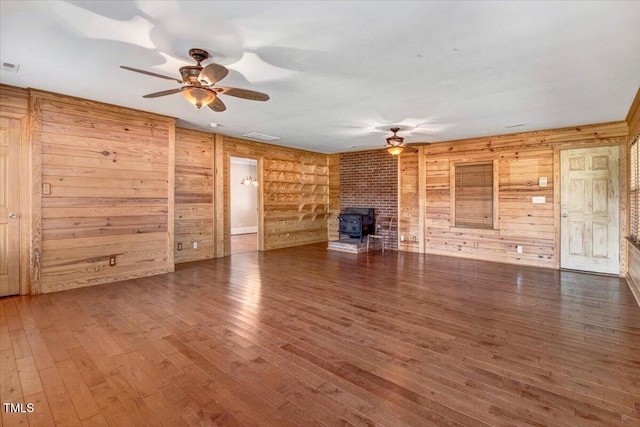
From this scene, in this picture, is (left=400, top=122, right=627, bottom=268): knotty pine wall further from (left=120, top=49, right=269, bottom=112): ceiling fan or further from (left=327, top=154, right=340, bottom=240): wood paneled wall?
(left=120, top=49, right=269, bottom=112): ceiling fan

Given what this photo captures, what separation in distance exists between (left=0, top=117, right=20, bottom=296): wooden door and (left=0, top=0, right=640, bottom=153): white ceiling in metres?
0.72

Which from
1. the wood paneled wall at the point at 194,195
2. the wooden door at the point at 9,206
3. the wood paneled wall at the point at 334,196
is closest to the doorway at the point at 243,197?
the wood paneled wall at the point at 334,196

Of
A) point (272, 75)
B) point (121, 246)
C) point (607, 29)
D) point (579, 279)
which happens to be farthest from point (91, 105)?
point (579, 279)

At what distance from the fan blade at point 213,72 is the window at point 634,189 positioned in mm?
4992

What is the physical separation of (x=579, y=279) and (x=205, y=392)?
554cm

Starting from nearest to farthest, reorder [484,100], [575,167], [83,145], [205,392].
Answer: [205,392], [484,100], [83,145], [575,167]

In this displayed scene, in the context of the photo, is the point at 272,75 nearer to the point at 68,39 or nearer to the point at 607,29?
the point at 68,39

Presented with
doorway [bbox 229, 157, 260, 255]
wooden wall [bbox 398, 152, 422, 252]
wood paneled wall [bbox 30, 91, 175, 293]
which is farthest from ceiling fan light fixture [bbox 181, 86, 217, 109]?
doorway [bbox 229, 157, 260, 255]

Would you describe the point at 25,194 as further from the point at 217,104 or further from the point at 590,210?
the point at 590,210

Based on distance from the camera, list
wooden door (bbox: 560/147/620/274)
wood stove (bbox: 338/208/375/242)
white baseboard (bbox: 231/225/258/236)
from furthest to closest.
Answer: white baseboard (bbox: 231/225/258/236), wood stove (bbox: 338/208/375/242), wooden door (bbox: 560/147/620/274)

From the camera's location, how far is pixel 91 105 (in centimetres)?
438

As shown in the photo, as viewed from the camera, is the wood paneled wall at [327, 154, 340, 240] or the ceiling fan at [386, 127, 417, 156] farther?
the wood paneled wall at [327, 154, 340, 240]

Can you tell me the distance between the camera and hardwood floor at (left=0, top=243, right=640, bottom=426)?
1.85 m

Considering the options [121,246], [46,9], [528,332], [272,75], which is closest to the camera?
[46,9]
